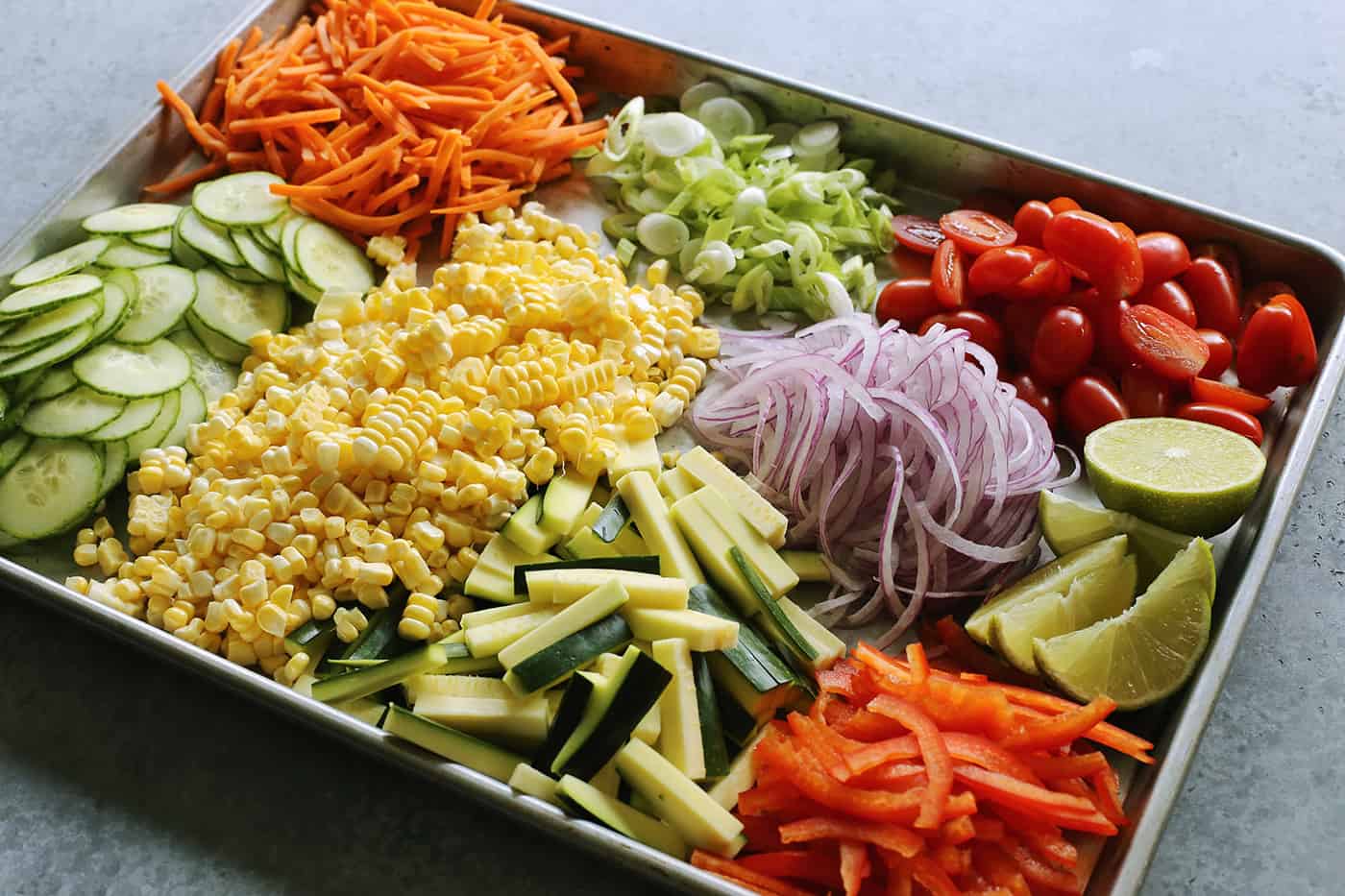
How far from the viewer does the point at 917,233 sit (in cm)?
338

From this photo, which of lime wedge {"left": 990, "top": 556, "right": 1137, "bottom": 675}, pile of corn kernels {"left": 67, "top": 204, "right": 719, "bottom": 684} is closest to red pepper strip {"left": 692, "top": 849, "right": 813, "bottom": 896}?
lime wedge {"left": 990, "top": 556, "right": 1137, "bottom": 675}

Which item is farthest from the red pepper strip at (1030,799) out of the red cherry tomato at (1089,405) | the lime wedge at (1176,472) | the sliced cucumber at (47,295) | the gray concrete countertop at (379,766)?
the sliced cucumber at (47,295)

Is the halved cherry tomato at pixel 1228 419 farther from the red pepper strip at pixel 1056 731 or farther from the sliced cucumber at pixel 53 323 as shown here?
the sliced cucumber at pixel 53 323

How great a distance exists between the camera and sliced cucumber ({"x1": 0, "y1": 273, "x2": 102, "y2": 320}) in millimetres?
2908

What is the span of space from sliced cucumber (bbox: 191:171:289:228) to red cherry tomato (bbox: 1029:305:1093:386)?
1887mm

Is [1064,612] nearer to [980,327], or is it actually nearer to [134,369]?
[980,327]

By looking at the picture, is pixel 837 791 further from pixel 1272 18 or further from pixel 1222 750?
pixel 1272 18

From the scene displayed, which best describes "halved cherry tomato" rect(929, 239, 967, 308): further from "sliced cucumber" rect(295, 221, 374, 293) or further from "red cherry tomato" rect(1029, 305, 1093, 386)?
"sliced cucumber" rect(295, 221, 374, 293)

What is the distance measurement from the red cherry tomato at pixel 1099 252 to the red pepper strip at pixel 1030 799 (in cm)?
128

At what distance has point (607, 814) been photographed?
2.27 m

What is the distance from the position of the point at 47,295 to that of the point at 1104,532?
7.74ft

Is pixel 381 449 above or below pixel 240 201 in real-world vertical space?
below

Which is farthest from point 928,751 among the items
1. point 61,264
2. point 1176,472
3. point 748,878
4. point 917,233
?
point 61,264

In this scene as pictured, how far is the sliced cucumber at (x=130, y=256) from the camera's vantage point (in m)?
3.12
